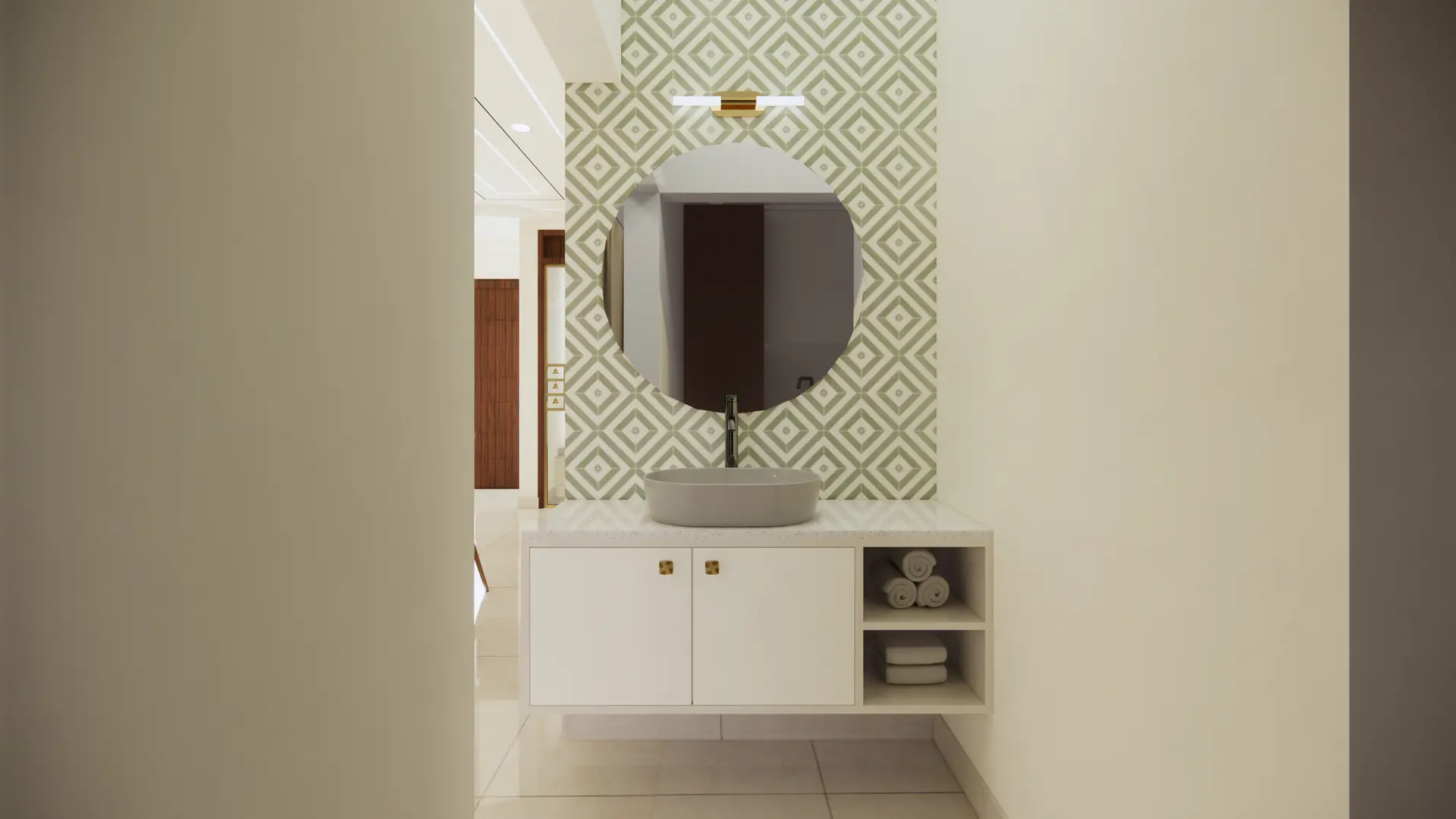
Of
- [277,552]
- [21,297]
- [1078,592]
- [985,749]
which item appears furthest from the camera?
[985,749]

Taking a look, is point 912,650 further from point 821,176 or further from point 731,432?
point 821,176

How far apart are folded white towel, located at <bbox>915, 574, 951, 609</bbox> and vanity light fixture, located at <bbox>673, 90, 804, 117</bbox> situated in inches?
58.6

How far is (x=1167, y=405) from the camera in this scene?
1.20 m

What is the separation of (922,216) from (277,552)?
2.25 m

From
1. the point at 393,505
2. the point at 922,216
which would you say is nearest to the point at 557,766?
the point at 393,505

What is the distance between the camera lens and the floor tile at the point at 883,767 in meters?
2.19

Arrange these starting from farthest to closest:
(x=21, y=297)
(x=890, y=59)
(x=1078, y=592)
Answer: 1. (x=890, y=59)
2. (x=1078, y=592)
3. (x=21, y=297)

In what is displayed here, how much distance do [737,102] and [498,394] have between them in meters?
6.81

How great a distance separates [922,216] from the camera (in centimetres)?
249

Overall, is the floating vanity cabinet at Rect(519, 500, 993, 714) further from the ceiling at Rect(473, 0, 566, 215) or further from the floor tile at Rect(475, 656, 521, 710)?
the ceiling at Rect(473, 0, 566, 215)

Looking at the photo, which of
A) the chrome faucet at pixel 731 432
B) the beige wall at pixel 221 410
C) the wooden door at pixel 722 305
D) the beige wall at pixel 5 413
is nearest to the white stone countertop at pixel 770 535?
the chrome faucet at pixel 731 432

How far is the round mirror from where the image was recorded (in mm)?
2496

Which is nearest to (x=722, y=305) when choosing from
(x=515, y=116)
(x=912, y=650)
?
(x=912, y=650)

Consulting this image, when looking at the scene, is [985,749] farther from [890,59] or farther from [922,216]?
[890,59]
